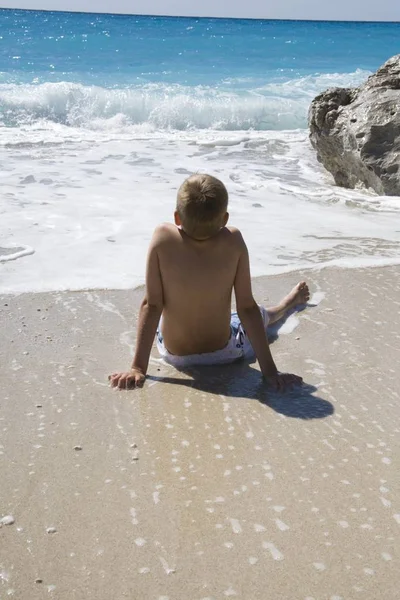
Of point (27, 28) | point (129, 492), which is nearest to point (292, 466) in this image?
point (129, 492)

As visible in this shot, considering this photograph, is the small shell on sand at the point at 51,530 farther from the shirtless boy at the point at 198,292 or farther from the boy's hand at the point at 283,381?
the boy's hand at the point at 283,381

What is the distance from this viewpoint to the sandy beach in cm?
186

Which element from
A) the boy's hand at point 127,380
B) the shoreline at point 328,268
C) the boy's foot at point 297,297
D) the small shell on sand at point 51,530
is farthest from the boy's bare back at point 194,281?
the small shell on sand at point 51,530

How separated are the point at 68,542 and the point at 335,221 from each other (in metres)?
4.36

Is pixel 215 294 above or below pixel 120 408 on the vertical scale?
above

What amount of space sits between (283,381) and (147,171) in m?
5.33

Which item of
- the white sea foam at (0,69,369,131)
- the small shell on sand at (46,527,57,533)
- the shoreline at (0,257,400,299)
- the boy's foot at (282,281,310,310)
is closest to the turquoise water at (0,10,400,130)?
the white sea foam at (0,69,369,131)

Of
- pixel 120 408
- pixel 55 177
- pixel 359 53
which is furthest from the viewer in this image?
pixel 359 53

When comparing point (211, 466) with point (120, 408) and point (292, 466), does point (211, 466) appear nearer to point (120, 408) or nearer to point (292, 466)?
point (292, 466)

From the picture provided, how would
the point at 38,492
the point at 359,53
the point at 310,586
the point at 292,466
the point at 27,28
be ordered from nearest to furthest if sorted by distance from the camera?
the point at 310,586 < the point at 38,492 < the point at 292,466 < the point at 359,53 < the point at 27,28

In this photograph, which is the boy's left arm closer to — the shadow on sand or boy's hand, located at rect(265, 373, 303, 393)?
the shadow on sand

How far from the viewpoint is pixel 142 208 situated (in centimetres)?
617

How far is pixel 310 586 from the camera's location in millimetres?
1815

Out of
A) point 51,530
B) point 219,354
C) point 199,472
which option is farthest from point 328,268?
point 51,530
